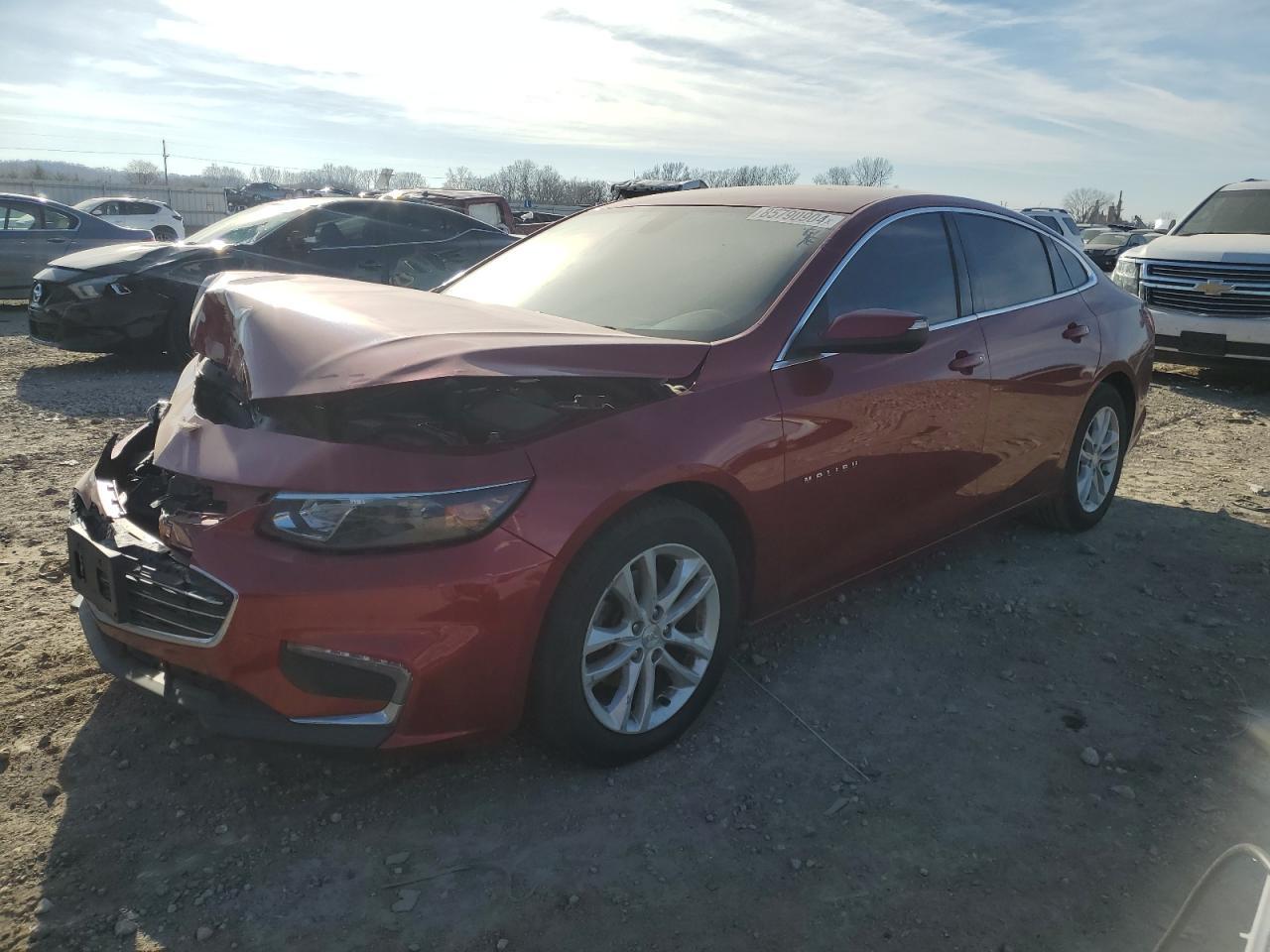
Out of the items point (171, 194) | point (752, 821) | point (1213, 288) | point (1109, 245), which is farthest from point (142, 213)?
point (752, 821)

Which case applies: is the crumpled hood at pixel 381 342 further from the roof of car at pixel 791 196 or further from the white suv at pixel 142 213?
the white suv at pixel 142 213

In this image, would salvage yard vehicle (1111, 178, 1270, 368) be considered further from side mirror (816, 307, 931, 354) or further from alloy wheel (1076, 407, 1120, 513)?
side mirror (816, 307, 931, 354)

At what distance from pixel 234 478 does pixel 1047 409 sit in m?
3.45

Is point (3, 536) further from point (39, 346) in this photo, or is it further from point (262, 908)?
point (39, 346)

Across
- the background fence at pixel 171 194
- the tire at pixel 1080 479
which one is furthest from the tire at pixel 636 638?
the background fence at pixel 171 194

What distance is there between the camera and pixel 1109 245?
A: 92.4 feet

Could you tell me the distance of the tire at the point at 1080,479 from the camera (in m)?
4.66

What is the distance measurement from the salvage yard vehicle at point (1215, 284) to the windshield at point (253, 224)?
26.4 ft

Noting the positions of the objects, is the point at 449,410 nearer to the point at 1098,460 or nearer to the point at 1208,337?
the point at 1098,460

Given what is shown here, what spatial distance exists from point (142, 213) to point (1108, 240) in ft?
90.6

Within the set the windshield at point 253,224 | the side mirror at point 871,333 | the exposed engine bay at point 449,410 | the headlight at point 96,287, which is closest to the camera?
the exposed engine bay at point 449,410

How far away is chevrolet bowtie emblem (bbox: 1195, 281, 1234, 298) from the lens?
873 cm

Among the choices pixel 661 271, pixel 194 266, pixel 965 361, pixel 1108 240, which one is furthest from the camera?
pixel 1108 240

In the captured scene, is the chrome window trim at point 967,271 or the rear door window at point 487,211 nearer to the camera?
the chrome window trim at point 967,271
